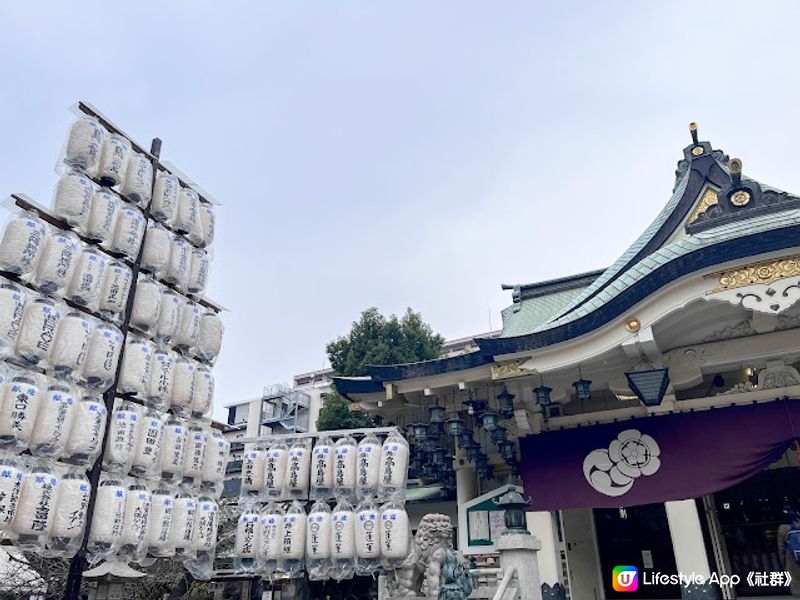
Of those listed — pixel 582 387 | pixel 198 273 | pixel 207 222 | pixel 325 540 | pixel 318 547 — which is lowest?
pixel 318 547

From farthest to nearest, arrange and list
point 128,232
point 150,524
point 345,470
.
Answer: point 345,470, point 128,232, point 150,524

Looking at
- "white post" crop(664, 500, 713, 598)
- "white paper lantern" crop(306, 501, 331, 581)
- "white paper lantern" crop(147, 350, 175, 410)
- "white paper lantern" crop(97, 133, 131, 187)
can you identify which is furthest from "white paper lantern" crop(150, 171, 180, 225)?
"white post" crop(664, 500, 713, 598)

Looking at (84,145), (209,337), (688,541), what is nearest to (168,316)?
(209,337)

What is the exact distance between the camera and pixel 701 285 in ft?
31.7

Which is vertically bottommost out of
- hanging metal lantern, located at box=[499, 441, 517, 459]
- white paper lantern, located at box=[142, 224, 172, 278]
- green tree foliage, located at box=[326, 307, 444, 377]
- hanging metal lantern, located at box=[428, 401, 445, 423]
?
hanging metal lantern, located at box=[499, 441, 517, 459]

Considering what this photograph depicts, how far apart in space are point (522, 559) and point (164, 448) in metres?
5.96

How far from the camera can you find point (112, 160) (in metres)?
9.30

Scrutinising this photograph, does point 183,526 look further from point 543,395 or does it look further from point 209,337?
point 543,395

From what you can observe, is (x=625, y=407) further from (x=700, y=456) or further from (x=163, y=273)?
(x=163, y=273)

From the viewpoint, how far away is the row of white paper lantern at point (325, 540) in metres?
10.2

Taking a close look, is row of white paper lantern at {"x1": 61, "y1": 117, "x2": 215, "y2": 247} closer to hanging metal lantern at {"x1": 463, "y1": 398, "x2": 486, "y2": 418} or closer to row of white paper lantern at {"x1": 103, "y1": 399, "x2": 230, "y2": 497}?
row of white paper lantern at {"x1": 103, "y1": 399, "x2": 230, "y2": 497}

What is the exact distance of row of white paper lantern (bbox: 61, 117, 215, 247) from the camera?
8781mm

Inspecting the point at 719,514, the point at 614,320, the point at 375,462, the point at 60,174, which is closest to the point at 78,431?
the point at 60,174

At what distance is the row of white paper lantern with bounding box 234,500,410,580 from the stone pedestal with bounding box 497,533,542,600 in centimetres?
205
